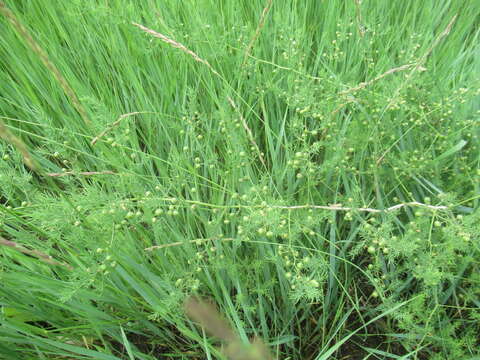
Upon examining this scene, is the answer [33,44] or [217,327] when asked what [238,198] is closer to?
[33,44]

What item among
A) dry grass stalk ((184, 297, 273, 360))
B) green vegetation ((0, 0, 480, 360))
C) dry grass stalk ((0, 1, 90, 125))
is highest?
dry grass stalk ((0, 1, 90, 125))

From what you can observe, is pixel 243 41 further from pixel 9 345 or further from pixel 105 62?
pixel 9 345

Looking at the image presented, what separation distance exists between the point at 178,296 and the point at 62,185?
104cm

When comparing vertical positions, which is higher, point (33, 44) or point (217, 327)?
point (33, 44)

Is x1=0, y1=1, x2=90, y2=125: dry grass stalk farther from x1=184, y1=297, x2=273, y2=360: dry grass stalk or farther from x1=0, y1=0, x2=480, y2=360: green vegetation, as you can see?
x1=184, y1=297, x2=273, y2=360: dry grass stalk

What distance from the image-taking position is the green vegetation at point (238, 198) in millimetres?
1212

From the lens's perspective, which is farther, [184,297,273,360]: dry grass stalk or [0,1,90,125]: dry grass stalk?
[0,1,90,125]: dry grass stalk

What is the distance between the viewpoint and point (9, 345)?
4.25ft

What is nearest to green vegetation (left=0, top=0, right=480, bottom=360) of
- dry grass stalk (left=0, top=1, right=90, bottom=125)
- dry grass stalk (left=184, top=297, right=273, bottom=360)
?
dry grass stalk (left=0, top=1, right=90, bottom=125)

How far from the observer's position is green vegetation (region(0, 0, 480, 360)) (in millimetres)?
1212

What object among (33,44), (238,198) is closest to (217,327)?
(33,44)

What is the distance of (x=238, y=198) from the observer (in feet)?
4.44

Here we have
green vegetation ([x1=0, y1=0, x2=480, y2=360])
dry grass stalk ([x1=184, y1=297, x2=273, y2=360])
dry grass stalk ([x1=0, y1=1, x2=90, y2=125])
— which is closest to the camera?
dry grass stalk ([x1=184, y1=297, x2=273, y2=360])

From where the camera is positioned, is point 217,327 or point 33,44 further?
Result: point 33,44
